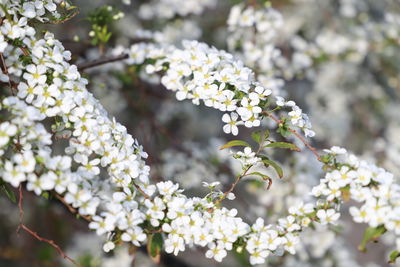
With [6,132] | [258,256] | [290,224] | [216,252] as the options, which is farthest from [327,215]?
[6,132]

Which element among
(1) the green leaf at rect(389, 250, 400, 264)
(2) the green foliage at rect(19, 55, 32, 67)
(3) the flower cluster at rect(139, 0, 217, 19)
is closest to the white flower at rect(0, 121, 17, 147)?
(2) the green foliage at rect(19, 55, 32, 67)

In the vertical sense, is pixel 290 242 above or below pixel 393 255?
below

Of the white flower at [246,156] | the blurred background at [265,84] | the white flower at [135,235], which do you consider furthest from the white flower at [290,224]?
the blurred background at [265,84]

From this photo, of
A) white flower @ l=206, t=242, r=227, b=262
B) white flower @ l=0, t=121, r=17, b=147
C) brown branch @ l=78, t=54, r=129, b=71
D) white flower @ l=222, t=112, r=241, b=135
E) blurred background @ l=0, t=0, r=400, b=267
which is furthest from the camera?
blurred background @ l=0, t=0, r=400, b=267

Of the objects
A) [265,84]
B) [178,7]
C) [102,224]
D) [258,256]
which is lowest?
[102,224]

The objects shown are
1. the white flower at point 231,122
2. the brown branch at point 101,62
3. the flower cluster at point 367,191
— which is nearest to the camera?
the flower cluster at point 367,191

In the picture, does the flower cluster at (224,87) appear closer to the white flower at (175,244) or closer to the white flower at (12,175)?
the white flower at (175,244)

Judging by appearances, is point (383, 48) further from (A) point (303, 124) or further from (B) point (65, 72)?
(B) point (65, 72)

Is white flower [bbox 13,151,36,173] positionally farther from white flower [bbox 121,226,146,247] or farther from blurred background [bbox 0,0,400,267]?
blurred background [bbox 0,0,400,267]

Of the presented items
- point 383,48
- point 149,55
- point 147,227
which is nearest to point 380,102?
point 383,48

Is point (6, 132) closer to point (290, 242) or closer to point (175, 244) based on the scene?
point (175, 244)

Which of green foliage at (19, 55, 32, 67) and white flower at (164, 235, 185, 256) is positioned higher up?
white flower at (164, 235, 185, 256)
